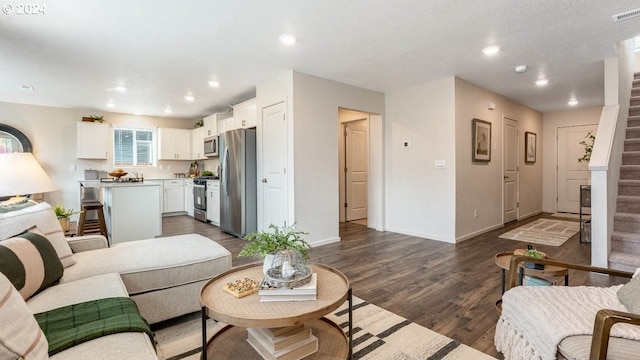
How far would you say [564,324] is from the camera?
1263 mm

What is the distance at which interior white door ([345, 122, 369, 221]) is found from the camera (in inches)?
244

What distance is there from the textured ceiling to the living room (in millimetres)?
27

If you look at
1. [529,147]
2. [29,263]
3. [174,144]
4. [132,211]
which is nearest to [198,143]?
[174,144]

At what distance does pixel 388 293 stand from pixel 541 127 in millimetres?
6967

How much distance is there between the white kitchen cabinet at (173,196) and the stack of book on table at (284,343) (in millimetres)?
6306

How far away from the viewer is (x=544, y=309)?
1.39 m

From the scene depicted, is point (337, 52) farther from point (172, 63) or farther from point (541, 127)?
point (541, 127)

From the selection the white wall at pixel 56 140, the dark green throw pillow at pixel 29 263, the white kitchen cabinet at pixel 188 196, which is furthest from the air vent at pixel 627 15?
the white wall at pixel 56 140

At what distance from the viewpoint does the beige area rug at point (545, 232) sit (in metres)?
4.44

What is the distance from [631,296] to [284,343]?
1597 millimetres

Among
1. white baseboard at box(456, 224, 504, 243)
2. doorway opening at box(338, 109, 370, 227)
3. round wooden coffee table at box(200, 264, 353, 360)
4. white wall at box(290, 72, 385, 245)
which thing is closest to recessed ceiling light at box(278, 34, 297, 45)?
white wall at box(290, 72, 385, 245)

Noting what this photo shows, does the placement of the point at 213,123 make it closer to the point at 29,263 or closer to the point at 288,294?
the point at 29,263

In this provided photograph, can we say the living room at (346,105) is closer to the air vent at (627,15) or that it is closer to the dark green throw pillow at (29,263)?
the air vent at (627,15)

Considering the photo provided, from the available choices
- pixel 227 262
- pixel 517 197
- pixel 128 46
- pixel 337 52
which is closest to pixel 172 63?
pixel 128 46
